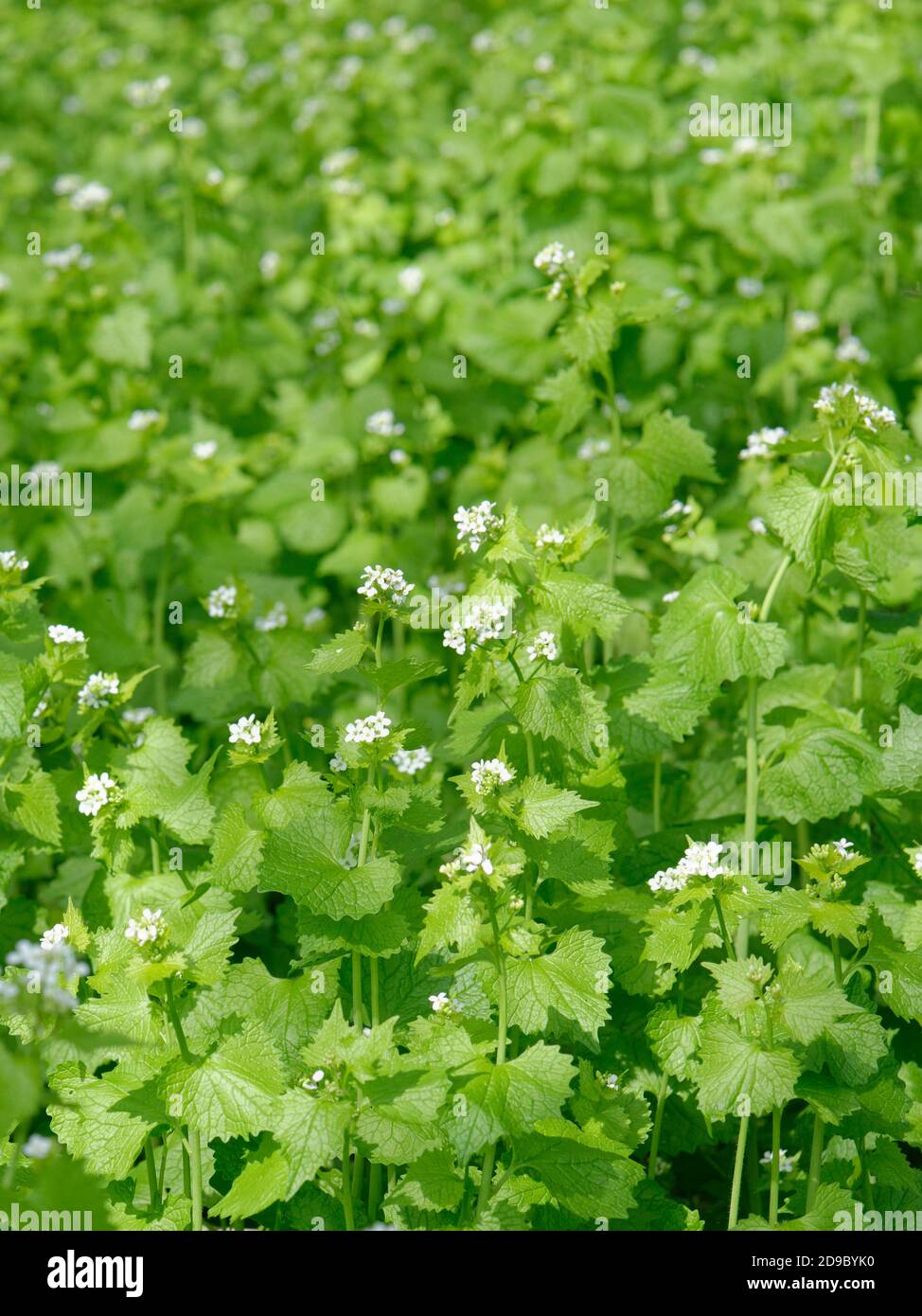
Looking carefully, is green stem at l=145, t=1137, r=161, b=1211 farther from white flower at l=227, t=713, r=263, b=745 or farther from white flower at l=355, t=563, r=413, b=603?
white flower at l=355, t=563, r=413, b=603

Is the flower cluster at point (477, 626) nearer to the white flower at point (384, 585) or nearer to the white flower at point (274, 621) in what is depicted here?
the white flower at point (384, 585)

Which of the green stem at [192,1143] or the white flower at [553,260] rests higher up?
the white flower at [553,260]

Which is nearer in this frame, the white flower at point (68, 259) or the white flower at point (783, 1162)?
the white flower at point (783, 1162)

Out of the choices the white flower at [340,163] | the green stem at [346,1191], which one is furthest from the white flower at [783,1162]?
the white flower at [340,163]

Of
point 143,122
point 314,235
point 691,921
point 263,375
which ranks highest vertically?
point 143,122
